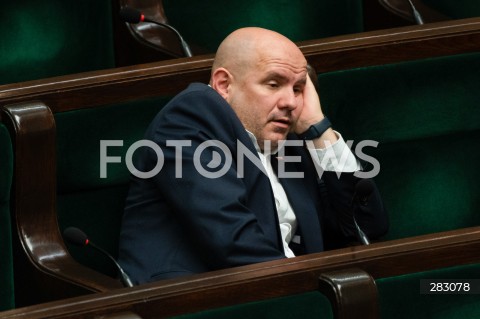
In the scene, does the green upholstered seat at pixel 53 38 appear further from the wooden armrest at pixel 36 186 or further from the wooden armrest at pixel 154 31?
the wooden armrest at pixel 36 186

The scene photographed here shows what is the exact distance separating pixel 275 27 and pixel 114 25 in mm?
140

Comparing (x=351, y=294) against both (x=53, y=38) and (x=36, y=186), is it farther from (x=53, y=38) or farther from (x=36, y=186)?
(x=53, y=38)

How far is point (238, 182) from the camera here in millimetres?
769

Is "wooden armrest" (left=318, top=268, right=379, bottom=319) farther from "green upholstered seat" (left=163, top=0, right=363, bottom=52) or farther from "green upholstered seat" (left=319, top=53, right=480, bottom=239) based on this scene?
"green upholstered seat" (left=163, top=0, right=363, bottom=52)

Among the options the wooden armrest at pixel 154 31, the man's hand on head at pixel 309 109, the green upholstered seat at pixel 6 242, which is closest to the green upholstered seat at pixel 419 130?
the man's hand on head at pixel 309 109

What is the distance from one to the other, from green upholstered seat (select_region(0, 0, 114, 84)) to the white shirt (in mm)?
194

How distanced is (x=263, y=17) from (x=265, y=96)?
216 millimetres

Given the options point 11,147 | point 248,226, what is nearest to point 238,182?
point 248,226

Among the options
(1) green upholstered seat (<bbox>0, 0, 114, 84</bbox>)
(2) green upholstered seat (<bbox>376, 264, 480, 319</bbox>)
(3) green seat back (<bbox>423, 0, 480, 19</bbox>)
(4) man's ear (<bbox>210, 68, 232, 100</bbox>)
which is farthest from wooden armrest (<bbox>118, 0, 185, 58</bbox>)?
(2) green upholstered seat (<bbox>376, 264, 480, 319</bbox>)

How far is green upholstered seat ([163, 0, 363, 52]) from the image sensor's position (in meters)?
1.00

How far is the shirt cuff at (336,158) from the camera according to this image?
2.78 feet

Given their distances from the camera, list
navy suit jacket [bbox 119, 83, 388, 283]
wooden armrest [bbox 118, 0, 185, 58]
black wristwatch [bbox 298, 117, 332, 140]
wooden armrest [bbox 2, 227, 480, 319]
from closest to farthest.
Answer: wooden armrest [bbox 2, 227, 480, 319], navy suit jacket [bbox 119, 83, 388, 283], black wristwatch [bbox 298, 117, 332, 140], wooden armrest [bbox 118, 0, 185, 58]

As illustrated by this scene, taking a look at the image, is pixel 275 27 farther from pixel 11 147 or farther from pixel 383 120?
pixel 11 147

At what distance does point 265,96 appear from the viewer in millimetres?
811
